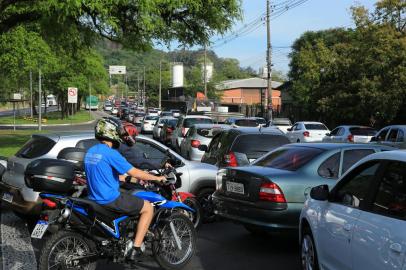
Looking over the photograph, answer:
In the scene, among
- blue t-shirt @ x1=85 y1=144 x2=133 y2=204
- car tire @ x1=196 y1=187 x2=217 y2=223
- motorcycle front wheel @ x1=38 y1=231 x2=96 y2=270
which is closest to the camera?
motorcycle front wheel @ x1=38 y1=231 x2=96 y2=270

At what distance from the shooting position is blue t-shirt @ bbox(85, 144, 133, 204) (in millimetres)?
5898

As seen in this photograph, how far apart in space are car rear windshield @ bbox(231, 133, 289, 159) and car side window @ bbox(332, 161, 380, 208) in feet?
17.8

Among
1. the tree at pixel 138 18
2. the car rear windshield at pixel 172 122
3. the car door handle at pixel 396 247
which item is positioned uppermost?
the tree at pixel 138 18

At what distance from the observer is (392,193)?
4.40 m

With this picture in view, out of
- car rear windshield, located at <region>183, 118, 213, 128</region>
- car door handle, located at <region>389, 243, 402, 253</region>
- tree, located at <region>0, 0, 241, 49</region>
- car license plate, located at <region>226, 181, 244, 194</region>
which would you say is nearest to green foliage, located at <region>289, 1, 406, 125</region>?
car rear windshield, located at <region>183, 118, 213, 128</region>

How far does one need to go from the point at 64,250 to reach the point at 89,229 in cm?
32

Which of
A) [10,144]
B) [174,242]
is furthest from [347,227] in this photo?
[10,144]

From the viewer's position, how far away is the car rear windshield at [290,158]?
7961mm

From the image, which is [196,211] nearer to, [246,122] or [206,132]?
[206,132]

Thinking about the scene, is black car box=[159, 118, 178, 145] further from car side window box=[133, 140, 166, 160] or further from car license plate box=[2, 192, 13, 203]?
car license plate box=[2, 192, 13, 203]

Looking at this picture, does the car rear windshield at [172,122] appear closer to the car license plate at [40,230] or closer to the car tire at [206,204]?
the car tire at [206,204]

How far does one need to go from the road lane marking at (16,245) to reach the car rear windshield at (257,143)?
4191mm

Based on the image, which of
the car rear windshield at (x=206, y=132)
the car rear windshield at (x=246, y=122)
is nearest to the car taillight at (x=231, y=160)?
the car rear windshield at (x=206, y=132)

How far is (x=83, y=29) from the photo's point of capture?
20062 mm
